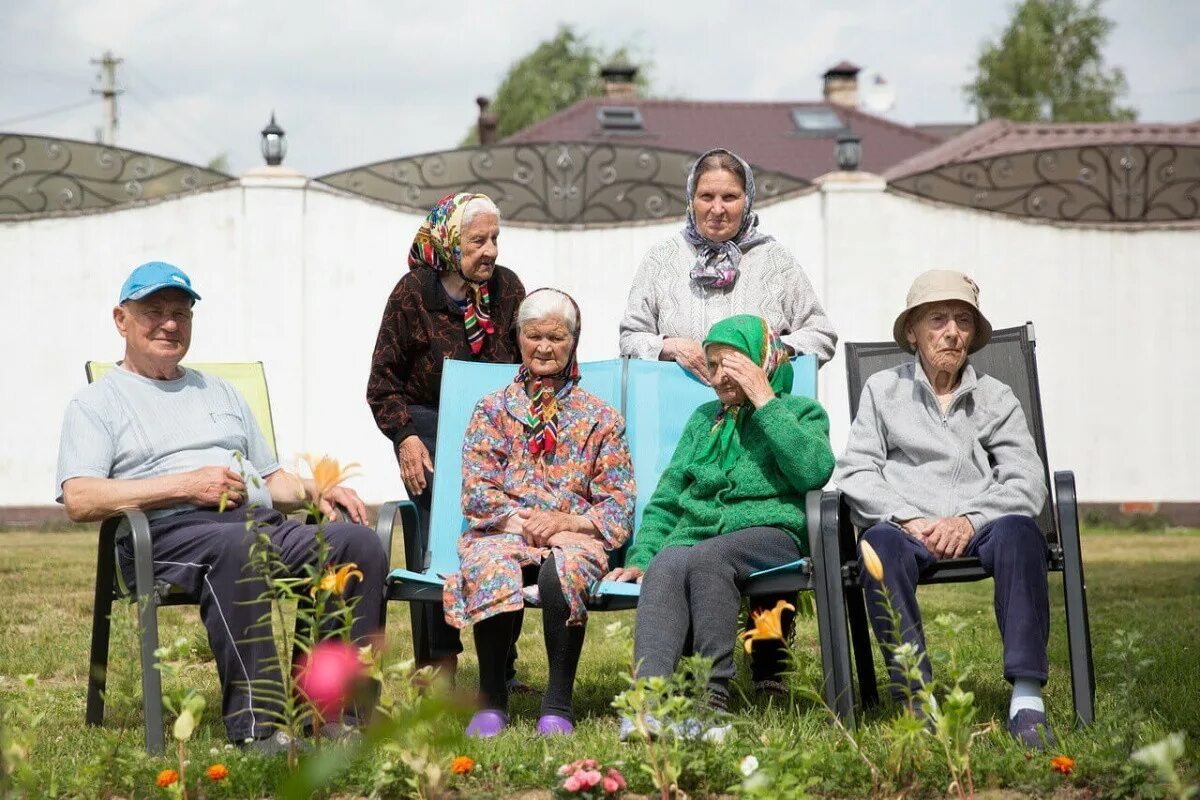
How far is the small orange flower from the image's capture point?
3.00 metres

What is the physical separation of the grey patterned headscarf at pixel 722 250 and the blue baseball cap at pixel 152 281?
5.26 ft

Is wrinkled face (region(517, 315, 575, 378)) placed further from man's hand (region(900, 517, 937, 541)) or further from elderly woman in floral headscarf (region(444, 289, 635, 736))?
man's hand (region(900, 517, 937, 541))

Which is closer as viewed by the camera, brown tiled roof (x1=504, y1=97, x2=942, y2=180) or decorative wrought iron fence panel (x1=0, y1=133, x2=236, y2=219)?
decorative wrought iron fence panel (x1=0, y1=133, x2=236, y2=219)

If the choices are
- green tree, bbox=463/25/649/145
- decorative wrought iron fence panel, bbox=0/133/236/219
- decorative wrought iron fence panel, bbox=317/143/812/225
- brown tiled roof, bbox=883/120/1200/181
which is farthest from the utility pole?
decorative wrought iron fence panel, bbox=317/143/812/225

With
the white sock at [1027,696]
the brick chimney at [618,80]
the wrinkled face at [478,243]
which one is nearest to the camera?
the white sock at [1027,696]

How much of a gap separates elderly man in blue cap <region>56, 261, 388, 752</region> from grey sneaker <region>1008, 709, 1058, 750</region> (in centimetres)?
165

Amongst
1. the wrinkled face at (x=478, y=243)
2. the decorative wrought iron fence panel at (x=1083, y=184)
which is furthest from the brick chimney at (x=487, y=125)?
the wrinkled face at (x=478, y=243)

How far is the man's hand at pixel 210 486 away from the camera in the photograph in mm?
3889

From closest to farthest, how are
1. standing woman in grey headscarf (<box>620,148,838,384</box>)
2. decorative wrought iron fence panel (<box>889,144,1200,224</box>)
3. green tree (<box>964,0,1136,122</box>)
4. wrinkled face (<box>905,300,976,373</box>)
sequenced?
1. wrinkled face (<box>905,300,976,373</box>)
2. standing woman in grey headscarf (<box>620,148,838,384</box>)
3. decorative wrought iron fence panel (<box>889,144,1200,224</box>)
4. green tree (<box>964,0,1136,122</box>)

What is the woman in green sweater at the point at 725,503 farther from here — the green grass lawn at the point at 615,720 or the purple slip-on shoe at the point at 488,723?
the purple slip-on shoe at the point at 488,723

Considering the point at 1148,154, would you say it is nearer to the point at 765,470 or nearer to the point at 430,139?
the point at 765,470

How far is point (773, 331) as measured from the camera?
461 cm

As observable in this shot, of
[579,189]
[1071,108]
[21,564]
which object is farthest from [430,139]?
[21,564]

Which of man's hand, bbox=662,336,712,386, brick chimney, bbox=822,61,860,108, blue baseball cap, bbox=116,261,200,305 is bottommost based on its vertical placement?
man's hand, bbox=662,336,712,386
